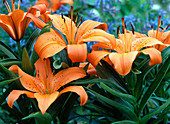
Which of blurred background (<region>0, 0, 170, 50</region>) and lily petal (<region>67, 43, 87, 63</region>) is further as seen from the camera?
blurred background (<region>0, 0, 170, 50</region>)

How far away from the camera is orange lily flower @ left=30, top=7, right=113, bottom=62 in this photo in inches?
25.6

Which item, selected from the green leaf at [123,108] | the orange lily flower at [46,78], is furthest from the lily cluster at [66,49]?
the green leaf at [123,108]

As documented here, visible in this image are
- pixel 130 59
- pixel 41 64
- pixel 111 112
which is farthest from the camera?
pixel 111 112

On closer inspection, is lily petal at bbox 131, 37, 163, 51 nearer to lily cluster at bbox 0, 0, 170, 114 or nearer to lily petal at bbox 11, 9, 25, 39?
lily cluster at bbox 0, 0, 170, 114

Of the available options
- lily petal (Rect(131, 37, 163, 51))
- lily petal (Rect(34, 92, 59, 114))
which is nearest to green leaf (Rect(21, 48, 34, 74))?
lily petal (Rect(34, 92, 59, 114))

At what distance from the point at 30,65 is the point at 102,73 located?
0.80 ft

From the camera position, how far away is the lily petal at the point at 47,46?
658 mm

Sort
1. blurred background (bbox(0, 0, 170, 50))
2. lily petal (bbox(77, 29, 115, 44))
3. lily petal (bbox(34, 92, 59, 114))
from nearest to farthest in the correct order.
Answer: lily petal (bbox(34, 92, 59, 114)) → lily petal (bbox(77, 29, 115, 44)) → blurred background (bbox(0, 0, 170, 50))

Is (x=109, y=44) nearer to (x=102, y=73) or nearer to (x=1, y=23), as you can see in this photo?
(x=102, y=73)

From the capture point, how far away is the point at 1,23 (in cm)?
73

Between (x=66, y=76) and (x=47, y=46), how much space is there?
120mm

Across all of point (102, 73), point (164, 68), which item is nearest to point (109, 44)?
point (102, 73)

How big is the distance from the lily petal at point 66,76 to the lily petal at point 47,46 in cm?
9

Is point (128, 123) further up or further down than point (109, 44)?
further down
